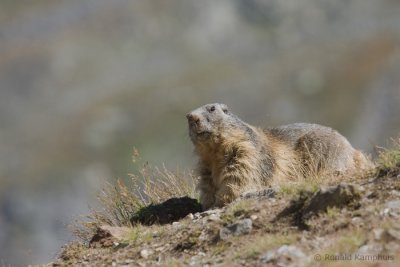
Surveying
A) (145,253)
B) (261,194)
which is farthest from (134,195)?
(145,253)

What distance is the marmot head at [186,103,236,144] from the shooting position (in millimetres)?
13586

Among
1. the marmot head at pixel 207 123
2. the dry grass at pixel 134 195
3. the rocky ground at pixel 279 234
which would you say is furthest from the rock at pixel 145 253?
the marmot head at pixel 207 123

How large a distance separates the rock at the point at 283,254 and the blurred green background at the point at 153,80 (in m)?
85.8

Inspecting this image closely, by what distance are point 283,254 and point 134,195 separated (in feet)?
17.5

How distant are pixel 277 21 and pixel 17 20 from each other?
5233cm

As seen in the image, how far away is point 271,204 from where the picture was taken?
36.2 feet

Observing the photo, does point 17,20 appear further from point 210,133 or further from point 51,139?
point 210,133

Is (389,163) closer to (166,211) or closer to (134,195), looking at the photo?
(166,211)

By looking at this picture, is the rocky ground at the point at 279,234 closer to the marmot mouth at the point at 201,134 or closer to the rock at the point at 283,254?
the rock at the point at 283,254

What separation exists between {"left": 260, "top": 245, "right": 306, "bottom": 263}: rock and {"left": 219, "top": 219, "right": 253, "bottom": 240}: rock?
101 centimetres

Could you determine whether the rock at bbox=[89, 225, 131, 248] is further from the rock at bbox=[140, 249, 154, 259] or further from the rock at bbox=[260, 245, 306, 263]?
the rock at bbox=[260, 245, 306, 263]

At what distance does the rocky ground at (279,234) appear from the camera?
9.20 m

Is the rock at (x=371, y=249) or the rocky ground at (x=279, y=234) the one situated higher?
the rocky ground at (x=279, y=234)

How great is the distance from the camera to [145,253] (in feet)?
36.0
